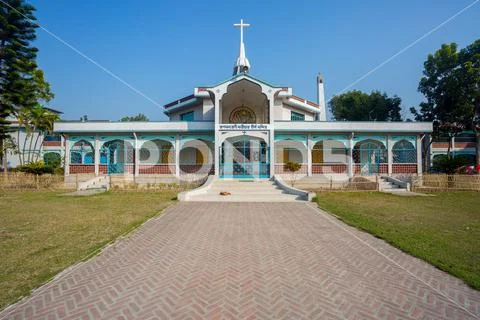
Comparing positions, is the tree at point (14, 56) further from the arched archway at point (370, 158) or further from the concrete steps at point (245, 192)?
the arched archway at point (370, 158)

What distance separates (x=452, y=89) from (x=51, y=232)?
106 feet

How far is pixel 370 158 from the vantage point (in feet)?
68.3

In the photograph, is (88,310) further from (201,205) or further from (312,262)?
(201,205)

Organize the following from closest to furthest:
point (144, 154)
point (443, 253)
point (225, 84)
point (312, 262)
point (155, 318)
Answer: point (155, 318), point (312, 262), point (443, 253), point (225, 84), point (144, 154)

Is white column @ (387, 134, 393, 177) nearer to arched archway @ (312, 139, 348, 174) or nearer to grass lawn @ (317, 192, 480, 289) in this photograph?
arched archway @ (312, 139, 348, 174)

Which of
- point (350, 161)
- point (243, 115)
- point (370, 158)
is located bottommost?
point (350, 161)

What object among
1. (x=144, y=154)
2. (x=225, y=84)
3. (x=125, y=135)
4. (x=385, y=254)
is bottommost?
(x=385, y=254)

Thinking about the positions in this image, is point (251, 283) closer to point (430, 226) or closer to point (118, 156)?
point (430, 226)

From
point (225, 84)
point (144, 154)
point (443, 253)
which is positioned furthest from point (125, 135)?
point (443, 253)

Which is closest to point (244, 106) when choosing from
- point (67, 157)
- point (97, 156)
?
point (97, 156)

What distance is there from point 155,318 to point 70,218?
24.2 feet

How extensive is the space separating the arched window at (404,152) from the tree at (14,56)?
32272 millimetres

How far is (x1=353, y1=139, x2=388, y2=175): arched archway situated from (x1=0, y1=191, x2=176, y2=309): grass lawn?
52.8ft

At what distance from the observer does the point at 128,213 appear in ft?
31.1
